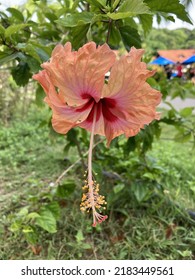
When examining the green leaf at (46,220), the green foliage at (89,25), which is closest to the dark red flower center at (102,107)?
the green foliage at (89,25)

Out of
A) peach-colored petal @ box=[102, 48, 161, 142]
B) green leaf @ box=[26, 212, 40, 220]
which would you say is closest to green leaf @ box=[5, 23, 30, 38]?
peach-colored petal @ box=[102, 48, 161, 142]

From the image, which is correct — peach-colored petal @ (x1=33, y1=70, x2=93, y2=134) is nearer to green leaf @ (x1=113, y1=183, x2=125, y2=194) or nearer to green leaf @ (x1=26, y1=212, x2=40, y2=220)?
green leaf @ (x1=26, y1=212, x2=40, y2=220)

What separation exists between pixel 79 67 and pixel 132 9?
14 cm

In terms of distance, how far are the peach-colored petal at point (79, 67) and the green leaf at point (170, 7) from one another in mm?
247

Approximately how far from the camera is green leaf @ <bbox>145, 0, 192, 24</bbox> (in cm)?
63

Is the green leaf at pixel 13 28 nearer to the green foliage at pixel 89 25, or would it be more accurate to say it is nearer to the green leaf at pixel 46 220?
the green foliage at pixel 89 25

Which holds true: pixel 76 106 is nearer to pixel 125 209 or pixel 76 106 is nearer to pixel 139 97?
pixel 139 97

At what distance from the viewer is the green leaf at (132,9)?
49cm

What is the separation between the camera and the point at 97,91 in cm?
48

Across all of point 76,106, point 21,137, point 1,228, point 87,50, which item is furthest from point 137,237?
point 21,137

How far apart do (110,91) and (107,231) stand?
116 centimetres

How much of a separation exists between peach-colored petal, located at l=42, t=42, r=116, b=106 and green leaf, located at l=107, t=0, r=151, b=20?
0.11m

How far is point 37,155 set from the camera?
99.2 inches

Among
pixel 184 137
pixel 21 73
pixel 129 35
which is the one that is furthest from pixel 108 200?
pixel 129 35
